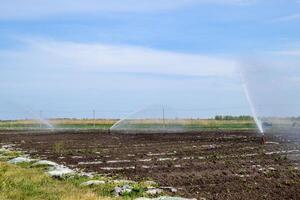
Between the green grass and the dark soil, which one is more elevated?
the green grass

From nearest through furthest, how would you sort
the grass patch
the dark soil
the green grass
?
the grass patch < the dark soil < the green grass

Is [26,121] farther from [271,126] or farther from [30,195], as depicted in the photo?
[30,195]

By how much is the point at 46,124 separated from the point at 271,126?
2424 cm

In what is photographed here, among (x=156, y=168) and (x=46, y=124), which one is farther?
(x=46, y=124)

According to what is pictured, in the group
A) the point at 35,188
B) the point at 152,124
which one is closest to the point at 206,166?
the point at 35,188

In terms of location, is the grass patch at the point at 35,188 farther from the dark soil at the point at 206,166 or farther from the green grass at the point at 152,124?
the green grass at the point at 152,124

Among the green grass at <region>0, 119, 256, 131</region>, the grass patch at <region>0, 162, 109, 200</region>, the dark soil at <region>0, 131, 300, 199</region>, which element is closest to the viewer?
the grass patch at <region>0, 162, 109, 200</region>

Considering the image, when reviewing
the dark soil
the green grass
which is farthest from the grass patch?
the green grass

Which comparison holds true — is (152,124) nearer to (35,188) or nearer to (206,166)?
(206,166)

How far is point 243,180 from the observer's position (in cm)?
1438

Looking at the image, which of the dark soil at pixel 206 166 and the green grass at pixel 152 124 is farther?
the green grass at pixel 152 124

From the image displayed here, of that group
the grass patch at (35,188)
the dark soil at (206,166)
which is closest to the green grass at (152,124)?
the dark soil at (206,166)

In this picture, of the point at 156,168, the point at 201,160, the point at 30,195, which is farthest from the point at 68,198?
the point at 201,160

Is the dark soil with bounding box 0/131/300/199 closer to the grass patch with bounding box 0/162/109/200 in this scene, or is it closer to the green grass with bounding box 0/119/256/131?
the grass patch with bounding box 0/162/109/200
